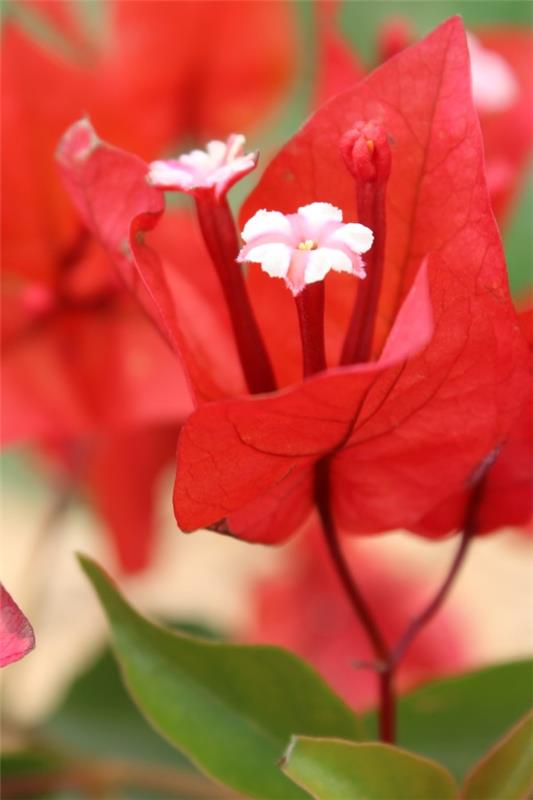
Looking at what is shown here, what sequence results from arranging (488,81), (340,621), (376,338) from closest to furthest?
(376,338) < (488,81) < (340,621)

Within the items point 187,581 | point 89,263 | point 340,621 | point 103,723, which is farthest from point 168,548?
point 89,263

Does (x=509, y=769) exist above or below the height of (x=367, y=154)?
below

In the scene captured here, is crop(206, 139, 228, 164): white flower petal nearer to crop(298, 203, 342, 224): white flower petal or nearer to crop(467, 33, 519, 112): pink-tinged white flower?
crop(298, 203, 342, 224): white flower petal

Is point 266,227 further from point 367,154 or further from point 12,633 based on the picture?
point 12,633

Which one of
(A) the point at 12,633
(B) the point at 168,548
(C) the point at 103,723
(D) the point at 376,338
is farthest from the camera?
(B) the point at 168,548

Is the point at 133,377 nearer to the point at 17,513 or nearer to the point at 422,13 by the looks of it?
the point at 17,513

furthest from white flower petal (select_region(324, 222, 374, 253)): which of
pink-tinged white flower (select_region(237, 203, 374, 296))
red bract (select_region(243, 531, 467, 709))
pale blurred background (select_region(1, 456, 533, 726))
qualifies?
pale blurred background (select_region(1, 456, 533, 726))
